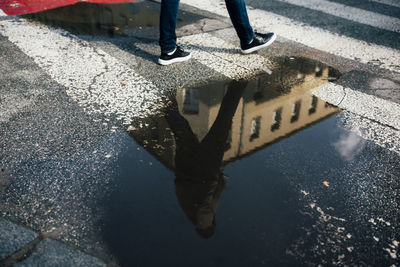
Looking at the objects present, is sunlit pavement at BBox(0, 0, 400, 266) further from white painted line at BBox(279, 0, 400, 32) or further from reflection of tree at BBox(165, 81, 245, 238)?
white painted line at BBox(279, 0, 400, 32)

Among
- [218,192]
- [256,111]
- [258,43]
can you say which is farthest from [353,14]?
[218,192]

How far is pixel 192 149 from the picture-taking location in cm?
298

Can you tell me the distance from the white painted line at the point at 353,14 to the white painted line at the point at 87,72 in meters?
4.63

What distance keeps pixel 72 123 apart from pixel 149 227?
57.4 inches

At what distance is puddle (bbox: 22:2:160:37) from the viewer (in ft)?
18.0

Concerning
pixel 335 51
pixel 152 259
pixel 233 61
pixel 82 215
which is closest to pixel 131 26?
pixel 233 61

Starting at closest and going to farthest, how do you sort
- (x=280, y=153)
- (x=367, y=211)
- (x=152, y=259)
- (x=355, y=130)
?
1. (x=152, y=259)
2. (x=367, y=211)
3. (x=280, y=153)
4. (x=355, y=130)

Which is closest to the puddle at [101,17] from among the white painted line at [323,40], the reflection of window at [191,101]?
the white painted line at [323,40]

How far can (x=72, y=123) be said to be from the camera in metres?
3.17

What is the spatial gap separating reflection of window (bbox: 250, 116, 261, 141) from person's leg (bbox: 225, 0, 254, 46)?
4.97ft

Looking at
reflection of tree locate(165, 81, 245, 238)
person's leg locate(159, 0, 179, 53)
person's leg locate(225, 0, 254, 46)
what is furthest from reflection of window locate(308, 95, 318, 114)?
person's leg locate(159, 0, 179, 53)

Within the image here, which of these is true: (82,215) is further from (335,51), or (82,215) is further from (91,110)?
(335,51)

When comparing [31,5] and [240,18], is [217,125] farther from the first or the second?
[31,5]

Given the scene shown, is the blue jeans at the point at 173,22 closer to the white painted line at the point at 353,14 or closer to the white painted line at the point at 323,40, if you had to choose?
the white painted line at the point at 323,40
